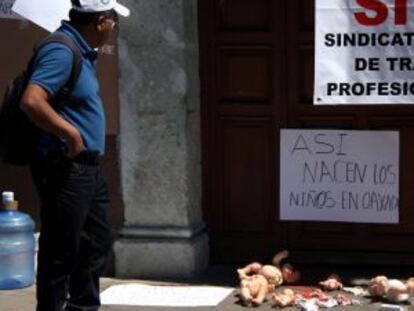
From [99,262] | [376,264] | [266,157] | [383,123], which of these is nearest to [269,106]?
[266,157]

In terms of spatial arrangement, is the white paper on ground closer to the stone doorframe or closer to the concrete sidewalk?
the concrete sidewalk

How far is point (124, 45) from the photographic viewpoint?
22.8ft

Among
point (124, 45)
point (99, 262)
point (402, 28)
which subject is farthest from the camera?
point (124, 45)

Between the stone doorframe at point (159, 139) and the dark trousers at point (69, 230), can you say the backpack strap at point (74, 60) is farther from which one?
the stone doorframe at point (159, 139)

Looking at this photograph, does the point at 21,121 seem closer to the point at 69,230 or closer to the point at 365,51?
the point at 69,230

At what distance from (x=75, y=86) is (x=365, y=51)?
247cm

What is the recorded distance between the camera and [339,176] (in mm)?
6949

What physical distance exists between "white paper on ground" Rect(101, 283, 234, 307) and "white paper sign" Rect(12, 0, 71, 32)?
182 centimetres

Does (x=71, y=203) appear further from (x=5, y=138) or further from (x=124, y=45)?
(x=124, y=45)

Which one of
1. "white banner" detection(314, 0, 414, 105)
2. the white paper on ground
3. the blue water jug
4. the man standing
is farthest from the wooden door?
the man standing

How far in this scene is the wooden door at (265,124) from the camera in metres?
7.03

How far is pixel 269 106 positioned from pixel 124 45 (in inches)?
44.6

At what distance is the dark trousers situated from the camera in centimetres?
464

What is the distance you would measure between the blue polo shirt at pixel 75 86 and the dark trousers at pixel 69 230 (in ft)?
0.35
